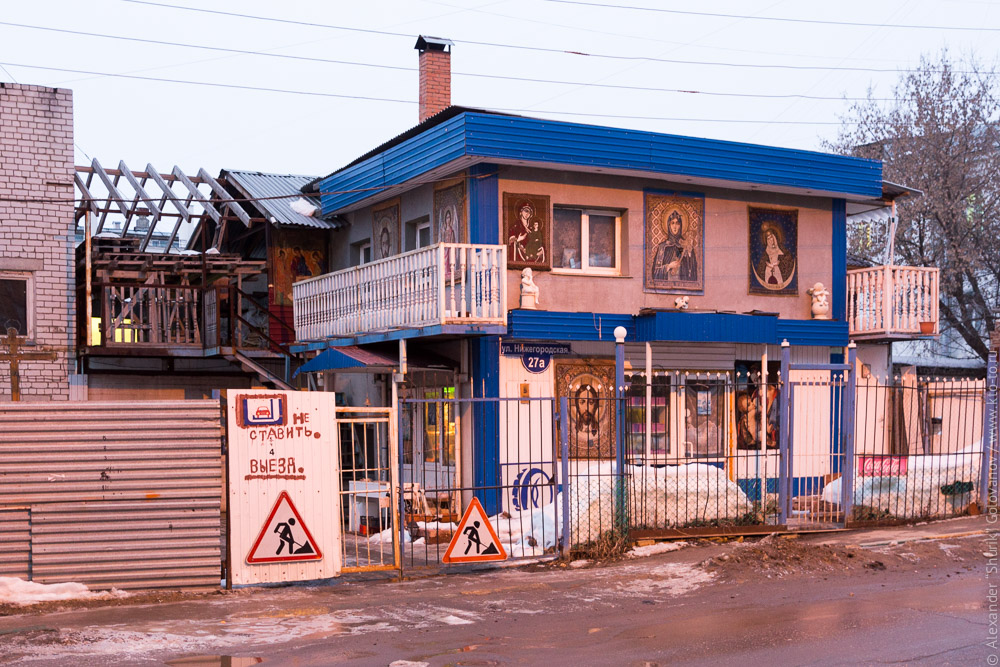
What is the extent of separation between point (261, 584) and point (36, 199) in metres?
9.22

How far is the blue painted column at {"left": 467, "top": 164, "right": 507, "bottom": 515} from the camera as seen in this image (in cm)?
1712

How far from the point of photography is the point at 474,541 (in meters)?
12.4

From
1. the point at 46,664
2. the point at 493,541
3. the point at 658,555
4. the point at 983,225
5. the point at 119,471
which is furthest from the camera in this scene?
the point at 983,225

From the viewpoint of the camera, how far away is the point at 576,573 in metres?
12.5

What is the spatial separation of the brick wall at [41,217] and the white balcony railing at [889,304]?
14.7 meters

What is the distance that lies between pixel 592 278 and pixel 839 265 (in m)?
5.69

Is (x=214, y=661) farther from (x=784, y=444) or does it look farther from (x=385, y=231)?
(x=385, y=231)

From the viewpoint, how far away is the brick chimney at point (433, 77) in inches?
880

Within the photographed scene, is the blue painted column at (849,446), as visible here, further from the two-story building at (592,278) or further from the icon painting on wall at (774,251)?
the icon painting on wall at (774,251)

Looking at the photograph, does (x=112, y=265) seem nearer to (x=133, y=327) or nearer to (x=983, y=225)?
(x=133, y=327)

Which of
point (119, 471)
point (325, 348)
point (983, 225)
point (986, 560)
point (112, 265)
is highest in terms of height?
point (983, 225)

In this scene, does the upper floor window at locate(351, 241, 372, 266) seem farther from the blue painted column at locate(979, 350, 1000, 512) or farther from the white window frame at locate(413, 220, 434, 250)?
the blue painted column at locate(979, 350, 1000, 512)

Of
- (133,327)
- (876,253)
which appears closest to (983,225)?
(876,253)

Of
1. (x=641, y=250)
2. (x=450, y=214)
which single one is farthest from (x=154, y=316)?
(x=641, y=250)
